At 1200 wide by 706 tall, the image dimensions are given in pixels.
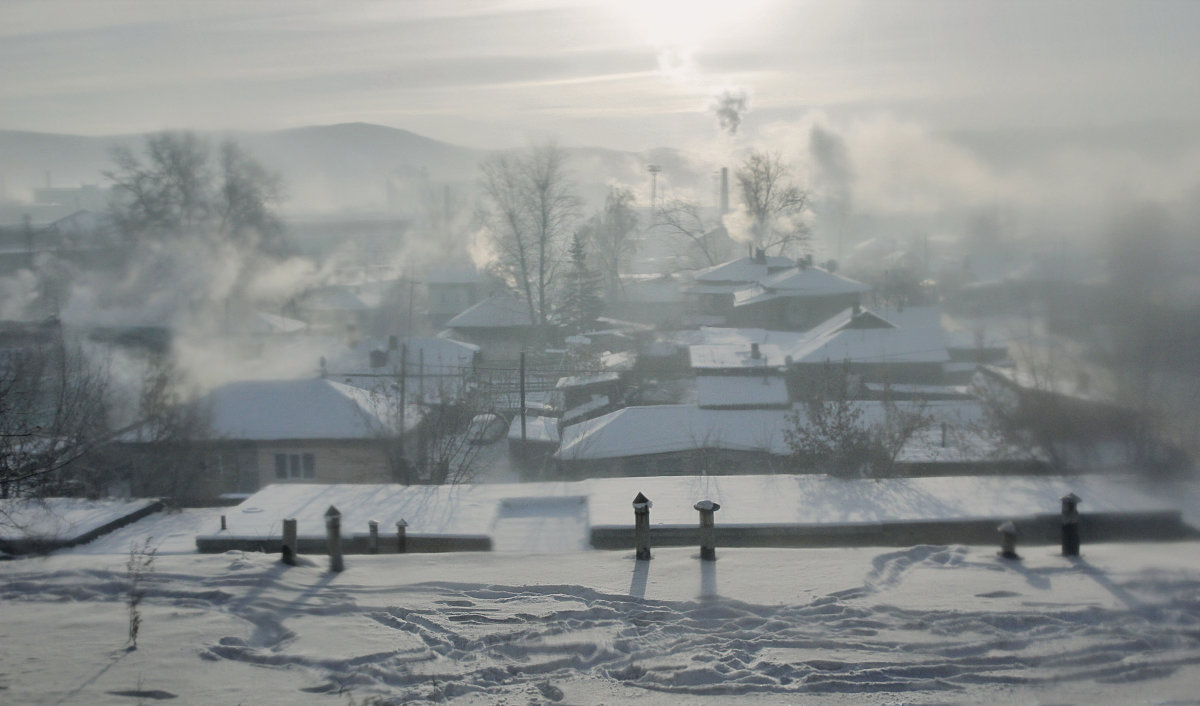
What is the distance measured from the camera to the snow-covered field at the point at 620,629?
15.4ft

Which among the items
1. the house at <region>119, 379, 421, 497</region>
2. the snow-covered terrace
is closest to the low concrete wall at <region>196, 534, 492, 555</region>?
the snow-covered terrace

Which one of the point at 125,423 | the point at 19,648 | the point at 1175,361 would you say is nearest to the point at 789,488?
the point at 1175,361

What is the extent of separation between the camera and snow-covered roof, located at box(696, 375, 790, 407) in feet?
59.5

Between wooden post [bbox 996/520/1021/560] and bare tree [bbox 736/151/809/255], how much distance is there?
129 feet

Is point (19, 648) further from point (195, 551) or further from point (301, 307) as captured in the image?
point (301, 307)

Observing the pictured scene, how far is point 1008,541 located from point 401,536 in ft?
17.5

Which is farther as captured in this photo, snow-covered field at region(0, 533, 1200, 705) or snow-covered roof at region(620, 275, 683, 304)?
snow-covered roof at region(620, 275, 683, 304)

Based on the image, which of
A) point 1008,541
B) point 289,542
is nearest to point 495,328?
point 289,542

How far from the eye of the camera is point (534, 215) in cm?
3672

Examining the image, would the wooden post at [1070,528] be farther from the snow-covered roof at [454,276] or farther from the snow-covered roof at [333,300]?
the snow-covered roof at [454,276]

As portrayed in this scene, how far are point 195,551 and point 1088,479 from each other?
8.56 meters

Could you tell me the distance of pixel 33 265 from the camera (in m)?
32.4

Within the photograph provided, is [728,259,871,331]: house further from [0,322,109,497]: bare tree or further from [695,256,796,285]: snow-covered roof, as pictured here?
[0,322,109,497]: bare tree

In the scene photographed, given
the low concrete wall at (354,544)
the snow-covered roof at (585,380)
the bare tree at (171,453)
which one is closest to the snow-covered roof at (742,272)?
the snow-covered roof at (585,380)
